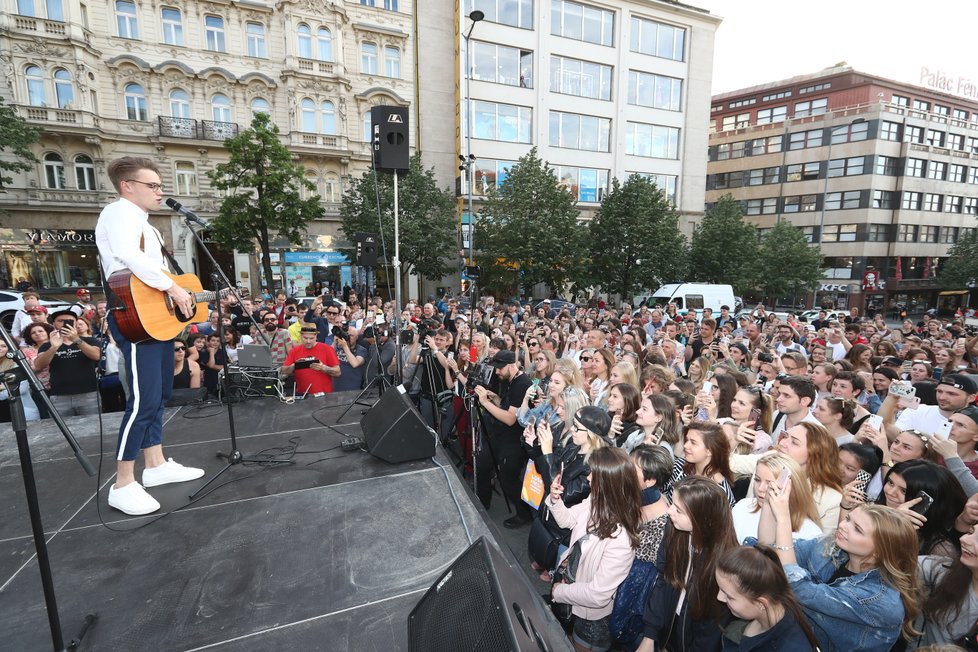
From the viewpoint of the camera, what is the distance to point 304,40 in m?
23.9

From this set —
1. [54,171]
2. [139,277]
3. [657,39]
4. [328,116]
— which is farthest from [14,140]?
[657,39]

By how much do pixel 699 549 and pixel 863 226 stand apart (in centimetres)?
4822

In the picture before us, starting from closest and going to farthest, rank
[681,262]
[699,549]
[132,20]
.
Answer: [699,549]
[132,20]
[681,262]

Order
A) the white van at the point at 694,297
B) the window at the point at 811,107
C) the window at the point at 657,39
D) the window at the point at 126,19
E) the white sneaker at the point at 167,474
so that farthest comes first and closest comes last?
the window at the point at 811,107, the window at the point at 657,39, the window at the point at 126,19, the white van at the point at 694,297, the white sneaker at the point at 167,474

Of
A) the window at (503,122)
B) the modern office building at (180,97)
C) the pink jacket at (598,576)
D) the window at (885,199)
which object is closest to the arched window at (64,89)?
the modern office building at (180,97)

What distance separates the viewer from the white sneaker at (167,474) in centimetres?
327

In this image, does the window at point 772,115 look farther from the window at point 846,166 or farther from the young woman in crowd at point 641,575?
the young woman in crowd at point 641,575

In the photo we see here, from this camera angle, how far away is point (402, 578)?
2381 mm

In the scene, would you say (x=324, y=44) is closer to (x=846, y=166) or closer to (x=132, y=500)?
(x=132, y=500)

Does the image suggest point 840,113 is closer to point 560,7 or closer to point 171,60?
point 560,7

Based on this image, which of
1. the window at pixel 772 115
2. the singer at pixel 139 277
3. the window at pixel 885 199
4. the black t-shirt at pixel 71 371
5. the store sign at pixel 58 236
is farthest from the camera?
the window at pixel 772 115

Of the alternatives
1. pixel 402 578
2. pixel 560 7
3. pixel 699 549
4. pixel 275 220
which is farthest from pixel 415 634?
pixel 560 7

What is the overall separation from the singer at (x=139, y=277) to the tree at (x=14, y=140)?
23.5 metres

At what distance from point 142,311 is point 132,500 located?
4.07ft
